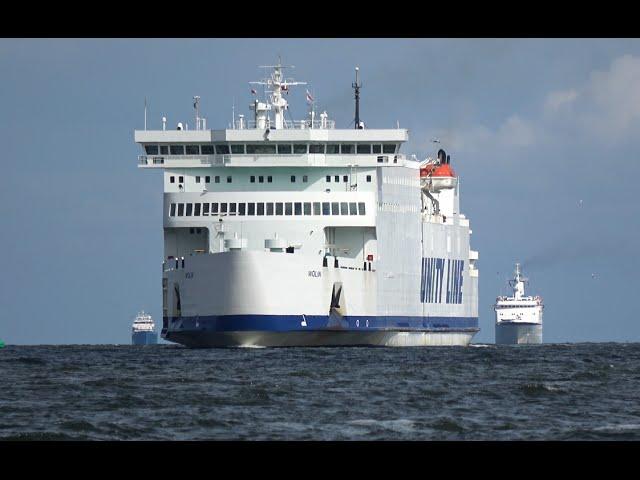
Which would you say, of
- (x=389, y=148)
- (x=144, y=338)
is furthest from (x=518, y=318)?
(x=389, y=148)

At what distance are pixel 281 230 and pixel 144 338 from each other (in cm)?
9659

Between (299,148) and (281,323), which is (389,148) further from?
(281,323)

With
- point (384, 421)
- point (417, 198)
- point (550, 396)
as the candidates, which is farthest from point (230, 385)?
point (417, 198)

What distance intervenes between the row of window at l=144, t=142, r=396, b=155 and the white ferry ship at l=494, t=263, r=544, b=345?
76.7 metres

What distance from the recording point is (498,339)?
138375mm

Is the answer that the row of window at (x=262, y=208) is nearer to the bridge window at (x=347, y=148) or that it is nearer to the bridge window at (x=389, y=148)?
the bridge window at (x=347, y=148)

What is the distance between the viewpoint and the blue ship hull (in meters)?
153

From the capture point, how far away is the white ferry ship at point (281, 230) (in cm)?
5575

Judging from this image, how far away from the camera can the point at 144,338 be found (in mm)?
153375

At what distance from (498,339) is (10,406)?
115183mm

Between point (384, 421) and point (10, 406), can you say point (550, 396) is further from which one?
point (10, 406)

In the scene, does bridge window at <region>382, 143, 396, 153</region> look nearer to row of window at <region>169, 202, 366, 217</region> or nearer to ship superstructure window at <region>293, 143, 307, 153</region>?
row of window at <region>169, 202, 366, 217</region>

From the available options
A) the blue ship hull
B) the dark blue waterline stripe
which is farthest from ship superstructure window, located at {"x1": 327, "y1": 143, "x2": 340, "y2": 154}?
the blue ship hull

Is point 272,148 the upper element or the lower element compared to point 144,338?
upper
